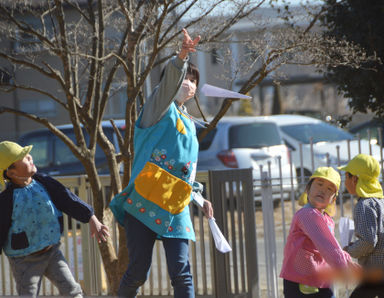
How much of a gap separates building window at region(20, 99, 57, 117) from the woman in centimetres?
2059

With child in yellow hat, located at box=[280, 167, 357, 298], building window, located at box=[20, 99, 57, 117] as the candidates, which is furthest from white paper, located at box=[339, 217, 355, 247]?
building window, located at box=[20, 99, 57, 117]

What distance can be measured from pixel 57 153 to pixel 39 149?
465 mm

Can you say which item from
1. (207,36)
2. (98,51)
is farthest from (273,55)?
(98,51)

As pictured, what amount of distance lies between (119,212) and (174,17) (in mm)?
2413

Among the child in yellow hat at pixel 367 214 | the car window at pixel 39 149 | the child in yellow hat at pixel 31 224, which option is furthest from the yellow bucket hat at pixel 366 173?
the car window at pixel 39 149

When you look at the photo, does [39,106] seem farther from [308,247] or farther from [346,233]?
[308,247]

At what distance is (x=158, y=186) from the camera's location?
414cm

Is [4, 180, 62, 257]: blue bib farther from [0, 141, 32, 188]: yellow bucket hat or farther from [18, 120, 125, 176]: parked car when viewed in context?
[18, 120, 125, 176]: parked car

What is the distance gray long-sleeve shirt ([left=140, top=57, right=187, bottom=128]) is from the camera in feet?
13.1

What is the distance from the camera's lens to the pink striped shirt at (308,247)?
3994 millimetres

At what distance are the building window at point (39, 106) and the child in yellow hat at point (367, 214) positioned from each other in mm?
20604

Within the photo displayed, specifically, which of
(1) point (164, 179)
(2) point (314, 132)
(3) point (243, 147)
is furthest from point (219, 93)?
(2) point (314, 132)

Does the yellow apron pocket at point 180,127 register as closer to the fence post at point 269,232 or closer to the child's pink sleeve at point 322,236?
the child's pink sleeve at point 322,236

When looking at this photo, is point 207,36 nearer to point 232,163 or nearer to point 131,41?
point 131,41
